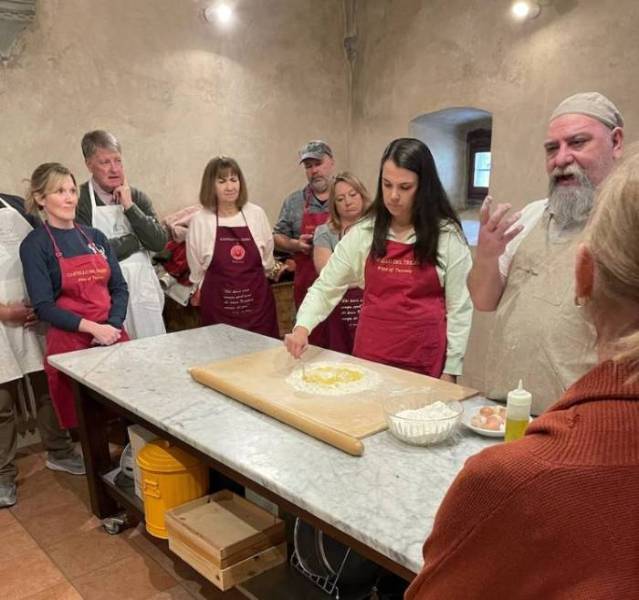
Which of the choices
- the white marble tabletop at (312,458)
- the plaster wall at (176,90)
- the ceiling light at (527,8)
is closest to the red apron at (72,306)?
the white marble tabletop at (312,458)

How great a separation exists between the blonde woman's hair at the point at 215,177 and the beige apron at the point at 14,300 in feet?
2.99

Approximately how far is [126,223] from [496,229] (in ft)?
7.33

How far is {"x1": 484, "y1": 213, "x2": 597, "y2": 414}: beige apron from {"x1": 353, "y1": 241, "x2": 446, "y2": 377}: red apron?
1.58 ft

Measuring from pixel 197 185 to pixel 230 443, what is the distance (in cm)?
276

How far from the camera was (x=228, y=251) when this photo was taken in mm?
3336

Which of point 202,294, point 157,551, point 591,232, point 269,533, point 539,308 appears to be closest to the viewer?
point 591,232

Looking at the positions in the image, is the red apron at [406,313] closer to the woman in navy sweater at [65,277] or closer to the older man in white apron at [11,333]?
the woman in navy sweater at [65,277]

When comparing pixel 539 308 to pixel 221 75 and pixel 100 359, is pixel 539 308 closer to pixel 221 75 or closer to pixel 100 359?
pixel 100 359

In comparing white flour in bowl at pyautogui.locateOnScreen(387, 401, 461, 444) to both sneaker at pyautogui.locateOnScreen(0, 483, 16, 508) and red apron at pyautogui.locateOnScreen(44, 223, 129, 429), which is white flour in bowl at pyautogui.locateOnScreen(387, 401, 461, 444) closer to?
red apron at pyautogui.locateOnScreen(44, 223, 129, 429)

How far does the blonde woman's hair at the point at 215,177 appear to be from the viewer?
321 cm

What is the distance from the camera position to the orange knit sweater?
58 centimetres

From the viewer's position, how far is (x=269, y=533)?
5.82 ft

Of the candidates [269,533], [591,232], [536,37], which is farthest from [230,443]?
[536,37]

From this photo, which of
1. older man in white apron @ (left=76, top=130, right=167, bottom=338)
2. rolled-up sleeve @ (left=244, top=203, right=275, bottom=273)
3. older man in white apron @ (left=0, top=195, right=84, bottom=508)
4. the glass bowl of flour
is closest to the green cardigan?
older man in white apron @ (left=76, top=130, right=167, bottom=338)
